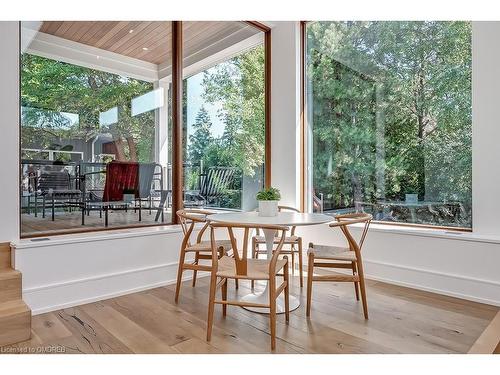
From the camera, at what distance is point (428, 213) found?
354 cm

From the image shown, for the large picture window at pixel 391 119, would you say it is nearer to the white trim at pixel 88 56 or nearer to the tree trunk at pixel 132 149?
the white trim at pixel 88 56

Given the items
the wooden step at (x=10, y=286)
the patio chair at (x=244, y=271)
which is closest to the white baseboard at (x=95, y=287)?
the wooden step at (x=10, y=286)

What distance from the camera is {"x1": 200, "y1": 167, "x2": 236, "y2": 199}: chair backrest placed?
425 centimetres

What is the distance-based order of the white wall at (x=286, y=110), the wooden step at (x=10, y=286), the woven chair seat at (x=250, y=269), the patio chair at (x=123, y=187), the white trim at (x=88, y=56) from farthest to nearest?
the white wall at (x=286, y=110) → the patio chair at (x=123, y=187) → the white trim at (x=88, y=56) → the wooden step at (x=10, y=286) → the woven chair seat at (x=250, y=269)

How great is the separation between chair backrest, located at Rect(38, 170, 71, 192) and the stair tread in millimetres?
1015

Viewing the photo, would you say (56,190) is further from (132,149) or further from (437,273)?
(437,273)

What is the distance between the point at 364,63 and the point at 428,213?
178 centimetres

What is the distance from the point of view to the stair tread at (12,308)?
7.64 feet

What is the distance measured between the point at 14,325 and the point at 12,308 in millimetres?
147

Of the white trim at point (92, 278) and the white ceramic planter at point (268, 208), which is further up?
the white ceramic planter at point (268, 208)

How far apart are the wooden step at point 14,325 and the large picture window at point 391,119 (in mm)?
3206
